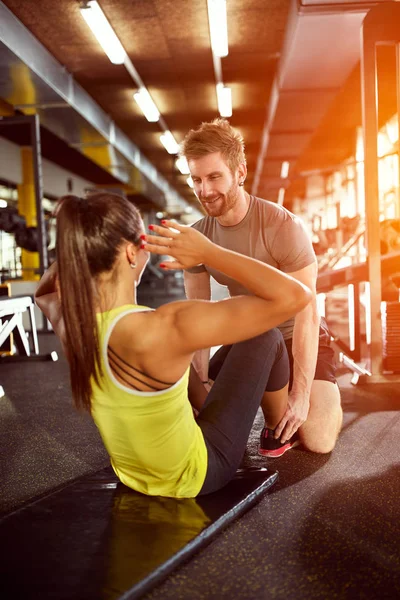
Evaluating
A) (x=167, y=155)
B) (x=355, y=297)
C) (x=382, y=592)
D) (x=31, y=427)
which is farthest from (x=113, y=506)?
(x=167, y=155)

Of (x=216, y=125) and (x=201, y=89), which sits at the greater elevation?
(x=201, y=89)

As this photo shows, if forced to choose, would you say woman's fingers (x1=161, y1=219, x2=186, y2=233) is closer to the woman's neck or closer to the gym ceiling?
the woman's neck

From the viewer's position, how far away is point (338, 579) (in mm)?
1420

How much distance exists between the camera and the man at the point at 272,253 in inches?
90.7

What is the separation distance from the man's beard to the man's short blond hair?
0.09 m

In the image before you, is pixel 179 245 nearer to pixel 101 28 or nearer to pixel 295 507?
pixel 295 507

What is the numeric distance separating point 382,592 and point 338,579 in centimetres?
11

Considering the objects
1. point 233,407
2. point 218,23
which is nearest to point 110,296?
point 233,407

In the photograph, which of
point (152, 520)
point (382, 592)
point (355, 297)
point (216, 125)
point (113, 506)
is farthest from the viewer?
point (355, 297)

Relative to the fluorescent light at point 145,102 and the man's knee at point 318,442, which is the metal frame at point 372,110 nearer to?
the man's knee at point 318,442

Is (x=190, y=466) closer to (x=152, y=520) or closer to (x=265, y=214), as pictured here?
(x=152, y=520)

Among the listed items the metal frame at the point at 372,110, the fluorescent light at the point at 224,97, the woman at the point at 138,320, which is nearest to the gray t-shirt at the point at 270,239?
the woman at the point at 138,320

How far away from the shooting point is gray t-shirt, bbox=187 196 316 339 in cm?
236

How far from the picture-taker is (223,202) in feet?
7.82
